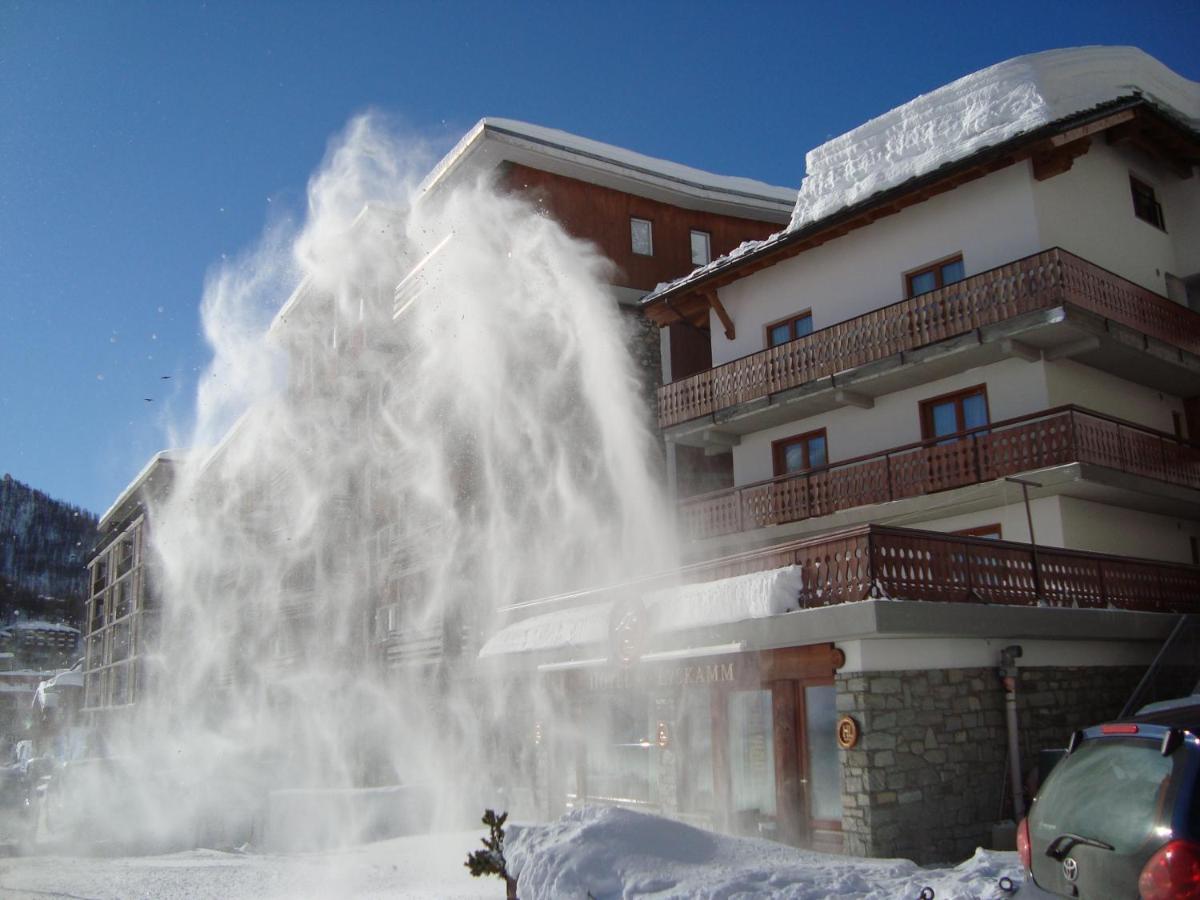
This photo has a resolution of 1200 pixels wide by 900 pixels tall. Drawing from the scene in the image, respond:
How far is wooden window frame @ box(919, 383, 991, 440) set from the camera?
18.8 meters

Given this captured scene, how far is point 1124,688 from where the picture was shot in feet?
52.6

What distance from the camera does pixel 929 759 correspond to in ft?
42.3

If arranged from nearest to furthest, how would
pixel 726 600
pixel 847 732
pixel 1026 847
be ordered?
pixel 1026 847
pixel 847 732
pixel 726 600

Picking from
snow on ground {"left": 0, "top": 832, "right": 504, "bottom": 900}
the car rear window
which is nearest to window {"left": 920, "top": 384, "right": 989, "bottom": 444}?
snow on ground {"left": 0, "top": 832, "right": 504, "bottom": 900}

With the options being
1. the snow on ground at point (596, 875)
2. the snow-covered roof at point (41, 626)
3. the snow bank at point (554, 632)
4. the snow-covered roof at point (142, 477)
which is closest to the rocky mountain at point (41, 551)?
the snow-covered roof at point (41, 626)

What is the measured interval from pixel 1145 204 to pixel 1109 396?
4.89 m

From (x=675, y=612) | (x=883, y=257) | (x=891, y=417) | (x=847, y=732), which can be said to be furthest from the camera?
(x=883, y=257)

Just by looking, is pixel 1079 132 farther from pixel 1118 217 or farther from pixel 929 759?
pixel 929 759

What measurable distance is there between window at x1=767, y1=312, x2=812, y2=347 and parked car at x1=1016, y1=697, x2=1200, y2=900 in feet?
53.4

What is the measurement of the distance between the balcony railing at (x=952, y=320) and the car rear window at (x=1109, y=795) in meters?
12.0

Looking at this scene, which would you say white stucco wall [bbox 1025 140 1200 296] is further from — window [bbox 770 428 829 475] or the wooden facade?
the wooden facade

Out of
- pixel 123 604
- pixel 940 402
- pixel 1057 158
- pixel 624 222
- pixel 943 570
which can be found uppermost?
pixel 624 222

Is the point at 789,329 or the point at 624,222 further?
the point at 624,222

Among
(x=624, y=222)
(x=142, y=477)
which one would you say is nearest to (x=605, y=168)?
(x=624, y=222)
